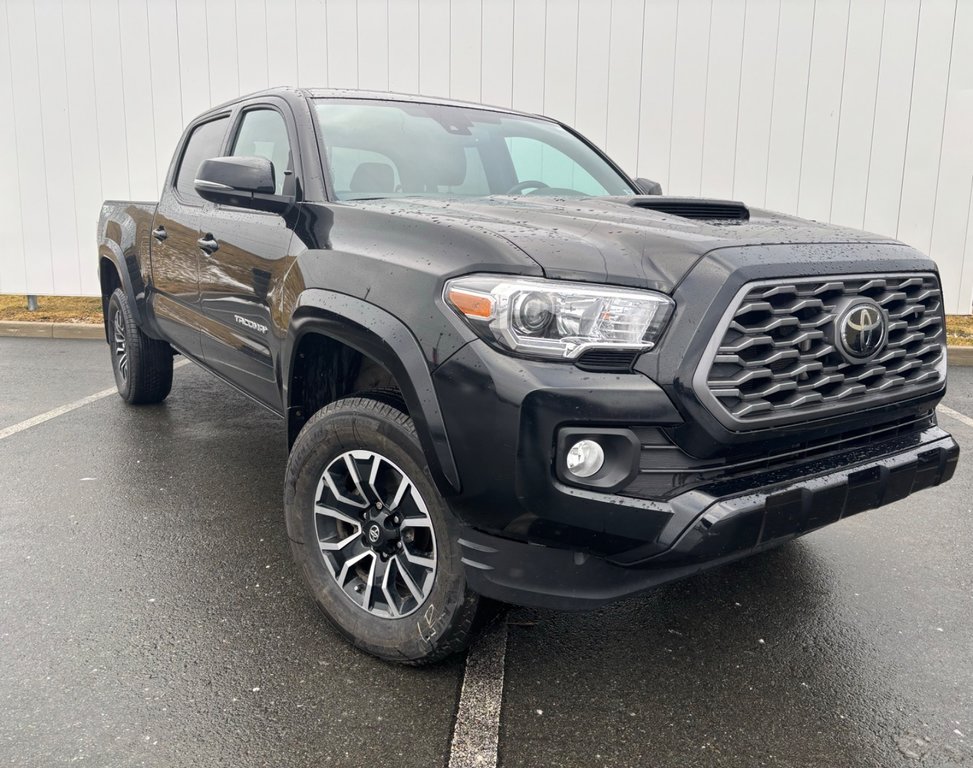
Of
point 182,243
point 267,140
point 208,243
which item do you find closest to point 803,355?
point 267,140

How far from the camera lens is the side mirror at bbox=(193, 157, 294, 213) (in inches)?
120

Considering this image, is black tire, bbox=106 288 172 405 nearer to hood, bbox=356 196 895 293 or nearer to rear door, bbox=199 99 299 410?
rear door, bbox=199 99 299 410

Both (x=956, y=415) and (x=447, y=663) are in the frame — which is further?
(x=956, y=415)

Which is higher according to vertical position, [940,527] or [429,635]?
[429,635]

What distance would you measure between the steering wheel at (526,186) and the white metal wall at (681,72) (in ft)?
16.7

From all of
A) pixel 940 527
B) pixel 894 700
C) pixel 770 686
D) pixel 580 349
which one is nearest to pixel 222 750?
pixel 580 349

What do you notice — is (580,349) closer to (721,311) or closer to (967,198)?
(721,311)

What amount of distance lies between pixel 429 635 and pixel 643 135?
23.1 ft

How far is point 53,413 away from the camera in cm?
562

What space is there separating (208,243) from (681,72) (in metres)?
5.93

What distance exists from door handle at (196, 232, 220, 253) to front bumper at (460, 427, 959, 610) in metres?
2.26

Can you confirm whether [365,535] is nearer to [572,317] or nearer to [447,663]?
[447,663]

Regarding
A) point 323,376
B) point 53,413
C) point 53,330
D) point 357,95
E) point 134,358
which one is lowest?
point 53,330

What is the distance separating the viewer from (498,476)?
2.05 metres
